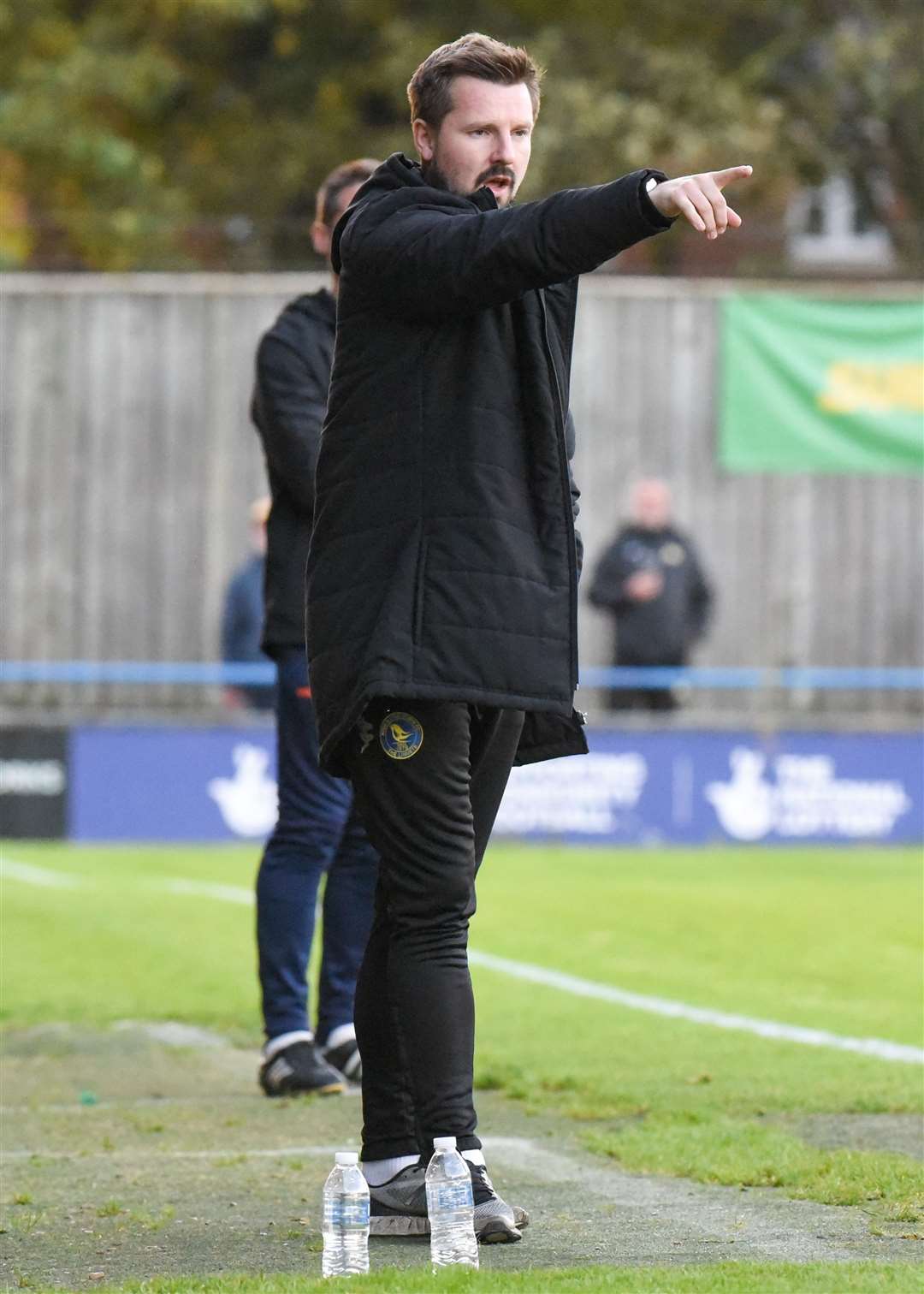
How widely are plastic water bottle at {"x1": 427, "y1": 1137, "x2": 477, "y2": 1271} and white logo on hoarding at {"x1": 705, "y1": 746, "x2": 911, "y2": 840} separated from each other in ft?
42.3

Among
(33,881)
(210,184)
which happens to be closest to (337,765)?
(33,881)

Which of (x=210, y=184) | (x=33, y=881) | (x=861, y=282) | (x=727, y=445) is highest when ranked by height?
(x=210, y=184)

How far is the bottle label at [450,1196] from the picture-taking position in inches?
152

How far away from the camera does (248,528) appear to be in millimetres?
20234

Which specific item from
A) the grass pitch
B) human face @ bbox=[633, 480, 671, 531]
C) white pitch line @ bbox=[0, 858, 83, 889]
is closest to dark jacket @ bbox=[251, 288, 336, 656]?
the grass pitch

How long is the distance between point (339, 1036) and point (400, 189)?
292cm

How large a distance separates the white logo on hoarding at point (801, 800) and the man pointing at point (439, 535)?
41.5ft

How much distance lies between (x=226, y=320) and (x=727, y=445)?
4260 millimetres

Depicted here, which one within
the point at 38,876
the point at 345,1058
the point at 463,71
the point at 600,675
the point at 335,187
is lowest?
the point at 38,876

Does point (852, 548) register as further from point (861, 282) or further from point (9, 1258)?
point (9, 1258)

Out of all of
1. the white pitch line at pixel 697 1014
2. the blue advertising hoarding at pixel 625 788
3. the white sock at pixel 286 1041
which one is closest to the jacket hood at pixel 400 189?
the white sock at pixel 286 1041

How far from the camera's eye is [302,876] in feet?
20.7

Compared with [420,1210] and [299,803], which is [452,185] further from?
[299,803]

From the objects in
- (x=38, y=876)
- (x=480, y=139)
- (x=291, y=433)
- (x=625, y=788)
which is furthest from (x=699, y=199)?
(x=625, y=788)
